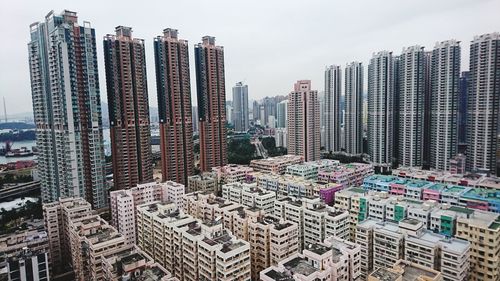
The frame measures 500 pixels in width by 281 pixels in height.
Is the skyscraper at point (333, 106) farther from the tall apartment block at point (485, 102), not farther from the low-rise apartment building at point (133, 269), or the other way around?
the low-rise apartment building at point (133, 269)

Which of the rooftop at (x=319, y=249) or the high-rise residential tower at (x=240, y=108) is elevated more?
the high-rise residential tower at (x=240, y=108)

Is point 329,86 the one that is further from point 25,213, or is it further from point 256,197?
point 25,213

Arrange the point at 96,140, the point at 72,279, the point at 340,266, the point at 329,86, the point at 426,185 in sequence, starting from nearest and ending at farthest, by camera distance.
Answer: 1. the point at 340,266
2. the point at 72,279
3. the point at 426,185
4. the point at 96,140
5. the point at 329,86

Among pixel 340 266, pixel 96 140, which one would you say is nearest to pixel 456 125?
pixel 340 266

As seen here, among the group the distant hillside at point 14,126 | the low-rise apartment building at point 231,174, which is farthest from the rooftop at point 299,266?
the distant hillside at point 14,126

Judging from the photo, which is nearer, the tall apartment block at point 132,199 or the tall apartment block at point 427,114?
the tall apartment block at point 132,199

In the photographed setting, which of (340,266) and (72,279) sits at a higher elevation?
(340,266)

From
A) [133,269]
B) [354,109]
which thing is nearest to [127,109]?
[133,269]

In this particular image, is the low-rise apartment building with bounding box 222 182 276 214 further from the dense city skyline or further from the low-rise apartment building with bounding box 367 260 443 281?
the low-rise apartment building with bounding box 367 260 443 281
